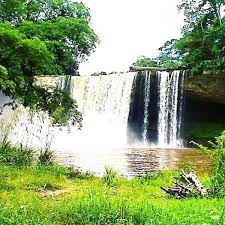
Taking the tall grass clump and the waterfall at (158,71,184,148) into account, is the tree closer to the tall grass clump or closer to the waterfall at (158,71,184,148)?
the waterfall at (158,71,184,148)

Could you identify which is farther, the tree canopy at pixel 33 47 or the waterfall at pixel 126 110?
the waterfall at pixel 126 110

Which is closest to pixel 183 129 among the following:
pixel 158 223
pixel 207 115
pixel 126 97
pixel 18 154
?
pixel 207 115

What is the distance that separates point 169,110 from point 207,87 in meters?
3.30

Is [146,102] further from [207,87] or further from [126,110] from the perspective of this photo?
[207,87]

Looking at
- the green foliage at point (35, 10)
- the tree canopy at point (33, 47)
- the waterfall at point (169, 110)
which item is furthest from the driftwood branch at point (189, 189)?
the waterfall at point (169, 110)

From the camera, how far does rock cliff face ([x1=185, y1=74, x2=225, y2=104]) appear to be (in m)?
27.9

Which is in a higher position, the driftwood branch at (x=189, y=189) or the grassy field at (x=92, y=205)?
the driftwood branch at (x=189, y=189)

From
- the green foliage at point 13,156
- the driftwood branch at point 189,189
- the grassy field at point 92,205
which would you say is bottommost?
the grassy field at point 92,205

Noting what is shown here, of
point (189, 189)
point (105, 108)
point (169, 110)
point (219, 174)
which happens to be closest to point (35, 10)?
point (189, 189)

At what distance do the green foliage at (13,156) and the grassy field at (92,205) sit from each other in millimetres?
1689

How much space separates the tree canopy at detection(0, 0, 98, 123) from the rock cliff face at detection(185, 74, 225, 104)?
50.9 ft

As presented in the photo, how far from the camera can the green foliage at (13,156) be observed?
13039 millimetres

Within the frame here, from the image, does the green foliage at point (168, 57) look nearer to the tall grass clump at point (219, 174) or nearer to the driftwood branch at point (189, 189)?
the tall grass clump at point (219, 174)

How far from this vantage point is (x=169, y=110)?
100 ft
